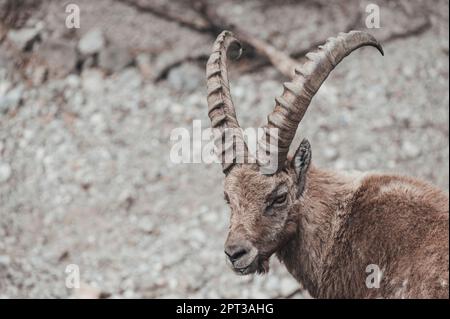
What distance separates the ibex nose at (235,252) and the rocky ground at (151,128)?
11.2 ft

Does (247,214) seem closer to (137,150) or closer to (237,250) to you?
(237,250)

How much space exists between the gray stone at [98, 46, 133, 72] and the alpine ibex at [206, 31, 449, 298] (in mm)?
6430

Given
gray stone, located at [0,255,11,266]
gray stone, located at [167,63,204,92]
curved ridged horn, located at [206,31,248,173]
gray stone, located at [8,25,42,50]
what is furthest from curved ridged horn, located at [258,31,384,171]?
gray stone, located at [8,25,42,50]

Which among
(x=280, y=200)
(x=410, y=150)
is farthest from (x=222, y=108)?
(x=410, y=150)

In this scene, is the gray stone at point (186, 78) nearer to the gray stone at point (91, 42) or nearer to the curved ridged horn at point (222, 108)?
the gray stone at point (91, 42)

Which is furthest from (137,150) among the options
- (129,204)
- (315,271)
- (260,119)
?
(315,271)

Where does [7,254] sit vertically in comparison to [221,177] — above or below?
below

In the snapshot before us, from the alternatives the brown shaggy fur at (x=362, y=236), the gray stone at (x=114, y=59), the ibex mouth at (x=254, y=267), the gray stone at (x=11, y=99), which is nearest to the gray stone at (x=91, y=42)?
the gray stone at (x=114, y=59)

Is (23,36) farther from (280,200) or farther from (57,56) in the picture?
(280,200)

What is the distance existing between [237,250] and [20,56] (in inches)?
340

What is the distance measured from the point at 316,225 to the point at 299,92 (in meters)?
1.47

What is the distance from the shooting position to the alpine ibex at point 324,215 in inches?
268

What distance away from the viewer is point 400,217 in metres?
7.56

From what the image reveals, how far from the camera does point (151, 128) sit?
42.6ft
